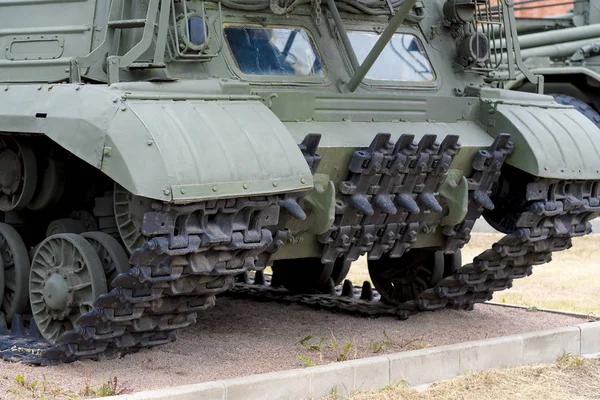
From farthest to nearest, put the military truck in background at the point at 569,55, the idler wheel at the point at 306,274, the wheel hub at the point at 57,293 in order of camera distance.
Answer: the military truck in background at the point at 569,55 → the idler wheel at the point at 306,274 → the wheel hub at the point at 57,293

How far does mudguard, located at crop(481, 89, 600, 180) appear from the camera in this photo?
28.5ft

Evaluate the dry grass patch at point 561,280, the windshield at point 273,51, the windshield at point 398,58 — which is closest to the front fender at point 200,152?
the windshield at point 273,51

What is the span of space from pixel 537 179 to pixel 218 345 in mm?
2662

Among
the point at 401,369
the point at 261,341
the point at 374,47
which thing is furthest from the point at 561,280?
the point at 401,369

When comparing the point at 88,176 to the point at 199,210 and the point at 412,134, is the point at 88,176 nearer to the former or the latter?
the point at 199,210

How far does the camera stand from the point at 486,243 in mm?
15594

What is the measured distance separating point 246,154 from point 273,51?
1.56 meters

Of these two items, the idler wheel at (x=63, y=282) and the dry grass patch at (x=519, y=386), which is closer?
the dry grass patch at (x=519, y=386)

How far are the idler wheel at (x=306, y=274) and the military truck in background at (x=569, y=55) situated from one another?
5.95 metres

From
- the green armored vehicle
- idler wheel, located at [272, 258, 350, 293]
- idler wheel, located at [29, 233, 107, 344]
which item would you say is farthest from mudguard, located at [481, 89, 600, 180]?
idler wheel, located at [29, 233, 107, 344]

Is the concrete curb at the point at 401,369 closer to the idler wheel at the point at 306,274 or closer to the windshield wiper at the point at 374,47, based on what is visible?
the windshield wiper at the point at 374,47

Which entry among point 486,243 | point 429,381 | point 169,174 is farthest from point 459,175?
point 486,243

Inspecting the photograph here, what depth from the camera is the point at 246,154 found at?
7.12 m

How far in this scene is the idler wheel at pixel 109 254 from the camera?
Result: 7691 mm
